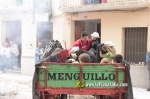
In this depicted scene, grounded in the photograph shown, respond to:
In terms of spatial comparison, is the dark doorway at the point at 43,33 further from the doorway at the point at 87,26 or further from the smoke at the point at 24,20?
the doorway at the point at 87,26

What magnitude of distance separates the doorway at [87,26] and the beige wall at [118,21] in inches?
45.7

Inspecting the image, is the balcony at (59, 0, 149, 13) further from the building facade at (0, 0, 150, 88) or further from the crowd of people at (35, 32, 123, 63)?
the crowd of people at (35, 32, 123, 63)

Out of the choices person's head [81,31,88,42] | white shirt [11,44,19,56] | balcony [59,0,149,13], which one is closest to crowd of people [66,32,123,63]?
person's head [81,31,88,42]

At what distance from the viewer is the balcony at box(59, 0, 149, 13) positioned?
438 inches

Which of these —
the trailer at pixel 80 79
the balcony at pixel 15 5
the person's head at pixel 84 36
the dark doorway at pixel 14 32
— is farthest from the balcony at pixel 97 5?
the trailer at pixel 80 79

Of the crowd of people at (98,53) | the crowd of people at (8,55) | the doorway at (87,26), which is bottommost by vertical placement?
the crowd of people at (8,55)

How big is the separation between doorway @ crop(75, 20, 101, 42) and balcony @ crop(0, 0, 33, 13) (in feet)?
9.05

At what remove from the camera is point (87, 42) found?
777cm

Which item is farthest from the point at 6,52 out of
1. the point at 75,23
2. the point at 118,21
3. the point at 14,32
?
the point at 118,21

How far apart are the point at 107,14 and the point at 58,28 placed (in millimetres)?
2926

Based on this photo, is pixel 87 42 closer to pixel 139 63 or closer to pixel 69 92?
pixel 69 92

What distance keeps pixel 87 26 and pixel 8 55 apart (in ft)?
14.5

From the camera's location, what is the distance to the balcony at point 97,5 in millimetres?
11125

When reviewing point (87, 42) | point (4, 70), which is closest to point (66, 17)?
point (4, 70)
